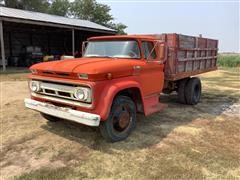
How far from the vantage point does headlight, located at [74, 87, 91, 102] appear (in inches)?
169

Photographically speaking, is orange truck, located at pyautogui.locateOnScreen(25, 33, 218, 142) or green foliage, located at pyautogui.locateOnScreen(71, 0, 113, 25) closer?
orange truck, located at pyautogui.locateOnScreen(25, 33, 218, 142)

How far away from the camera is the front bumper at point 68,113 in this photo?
417 centimetres

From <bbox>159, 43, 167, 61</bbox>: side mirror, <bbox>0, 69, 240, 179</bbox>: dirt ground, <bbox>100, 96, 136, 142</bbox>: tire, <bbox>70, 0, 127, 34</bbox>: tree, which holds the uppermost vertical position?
<bbox>70, 0, 127, 34</bbox>: tree

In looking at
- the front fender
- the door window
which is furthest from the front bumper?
the door window

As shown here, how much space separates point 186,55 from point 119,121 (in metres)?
3.45

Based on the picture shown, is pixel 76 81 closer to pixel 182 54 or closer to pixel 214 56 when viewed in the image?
pixel 182 54

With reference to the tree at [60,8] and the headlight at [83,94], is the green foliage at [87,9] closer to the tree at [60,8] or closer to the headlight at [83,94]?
the tree at [60,8]

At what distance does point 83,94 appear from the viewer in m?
4.34

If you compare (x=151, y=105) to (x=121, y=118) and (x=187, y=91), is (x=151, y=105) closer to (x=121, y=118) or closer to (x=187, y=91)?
(x=121, y=118)

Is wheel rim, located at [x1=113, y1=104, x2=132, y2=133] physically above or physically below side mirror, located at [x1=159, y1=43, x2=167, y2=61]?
below

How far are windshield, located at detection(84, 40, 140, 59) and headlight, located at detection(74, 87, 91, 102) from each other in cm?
146

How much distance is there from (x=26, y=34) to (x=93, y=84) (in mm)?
24465

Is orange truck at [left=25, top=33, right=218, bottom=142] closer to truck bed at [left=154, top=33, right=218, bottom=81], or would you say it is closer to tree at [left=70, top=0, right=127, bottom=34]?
truck bed at [left=154, top=33, right=218, bottom=81]

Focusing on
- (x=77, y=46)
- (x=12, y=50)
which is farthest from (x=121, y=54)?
(x=77, y=46)
